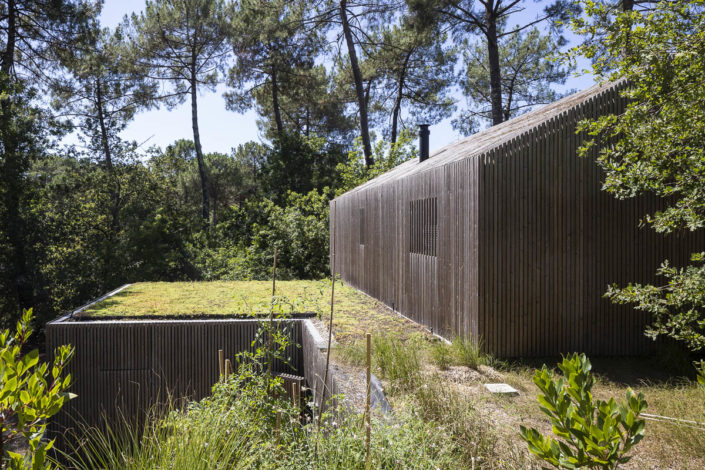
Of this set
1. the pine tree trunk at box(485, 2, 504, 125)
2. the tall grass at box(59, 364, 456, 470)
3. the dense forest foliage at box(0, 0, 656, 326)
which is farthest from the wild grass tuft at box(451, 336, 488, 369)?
the pine tree trunk at box(485, 2, 504, 125)

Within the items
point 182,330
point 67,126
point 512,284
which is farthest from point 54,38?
point 512,284

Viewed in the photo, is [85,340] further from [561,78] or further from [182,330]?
[561,78]

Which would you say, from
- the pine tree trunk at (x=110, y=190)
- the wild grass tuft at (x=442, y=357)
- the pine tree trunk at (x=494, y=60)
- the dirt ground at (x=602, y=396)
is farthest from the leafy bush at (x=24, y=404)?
the pine tree trunk at (x=494, y=60)

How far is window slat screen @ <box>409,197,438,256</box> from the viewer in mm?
6301

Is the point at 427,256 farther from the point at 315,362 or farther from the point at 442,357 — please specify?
the point at 315,362

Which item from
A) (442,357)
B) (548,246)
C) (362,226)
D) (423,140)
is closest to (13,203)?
(362,226)

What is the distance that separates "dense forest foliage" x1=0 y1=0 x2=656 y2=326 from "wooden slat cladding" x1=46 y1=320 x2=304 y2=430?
19.5 ft

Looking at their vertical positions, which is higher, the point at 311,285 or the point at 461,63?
the point at 461,63

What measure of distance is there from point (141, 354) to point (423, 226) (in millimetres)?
4085

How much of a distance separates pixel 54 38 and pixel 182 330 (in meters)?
11.4

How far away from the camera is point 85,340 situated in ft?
21.5

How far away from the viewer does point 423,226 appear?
262 inches

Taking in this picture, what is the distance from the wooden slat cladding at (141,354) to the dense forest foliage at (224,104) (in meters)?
5.95

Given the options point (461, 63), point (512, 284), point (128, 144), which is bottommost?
point (512, 284)
